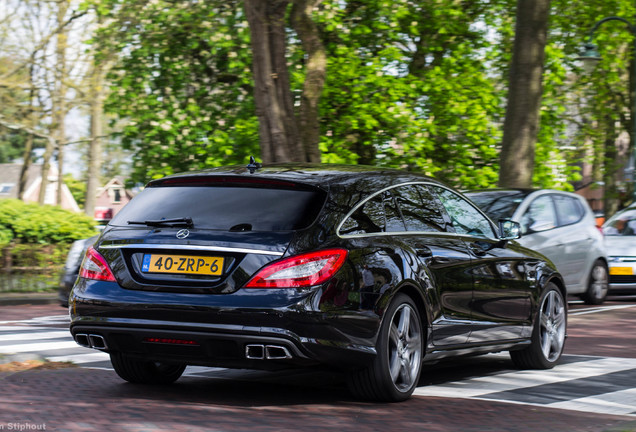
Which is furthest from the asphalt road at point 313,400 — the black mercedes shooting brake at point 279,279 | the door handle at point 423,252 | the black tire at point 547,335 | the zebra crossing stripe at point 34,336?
the zebra crossing stripe at point 34,336

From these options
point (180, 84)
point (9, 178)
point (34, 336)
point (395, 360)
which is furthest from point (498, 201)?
point (9, 178)

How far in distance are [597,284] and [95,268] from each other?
445 inches

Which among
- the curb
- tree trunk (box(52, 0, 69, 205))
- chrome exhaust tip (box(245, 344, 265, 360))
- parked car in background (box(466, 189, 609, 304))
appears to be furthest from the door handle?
tree trunk (box(52, 0, 69, 205))

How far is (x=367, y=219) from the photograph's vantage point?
22.0ft

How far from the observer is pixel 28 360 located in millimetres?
8734

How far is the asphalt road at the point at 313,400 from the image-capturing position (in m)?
5.86

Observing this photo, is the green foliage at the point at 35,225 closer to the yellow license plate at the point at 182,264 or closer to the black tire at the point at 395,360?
the yellow license plate at the point at 182,264

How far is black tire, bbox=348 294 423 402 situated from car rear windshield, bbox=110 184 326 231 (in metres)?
0.84

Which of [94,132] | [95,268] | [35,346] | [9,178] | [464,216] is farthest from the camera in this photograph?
[9,178]

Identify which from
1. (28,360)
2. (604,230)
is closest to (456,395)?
(28,360)

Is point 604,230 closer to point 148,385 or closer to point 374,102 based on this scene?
point 374,102

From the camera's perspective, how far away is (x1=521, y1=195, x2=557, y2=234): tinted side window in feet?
45.3

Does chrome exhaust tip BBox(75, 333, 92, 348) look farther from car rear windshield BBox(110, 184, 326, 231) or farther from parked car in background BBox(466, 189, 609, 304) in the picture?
parked car in background BBox(466, 189, 609, 304)

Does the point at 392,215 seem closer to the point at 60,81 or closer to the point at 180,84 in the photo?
the point at 180,84
